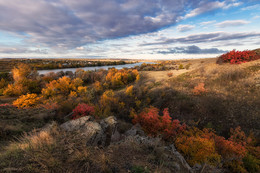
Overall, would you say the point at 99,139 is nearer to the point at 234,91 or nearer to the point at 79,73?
the point at 234,91

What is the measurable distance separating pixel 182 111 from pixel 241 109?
5.42 m

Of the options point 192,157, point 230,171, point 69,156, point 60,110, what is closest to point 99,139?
point 69,156

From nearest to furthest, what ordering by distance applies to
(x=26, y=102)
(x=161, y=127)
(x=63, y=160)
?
(x=63, y=160) < (x=161, y=127) < (x=26, y=102)

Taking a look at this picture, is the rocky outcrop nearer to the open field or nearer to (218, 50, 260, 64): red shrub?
the open field

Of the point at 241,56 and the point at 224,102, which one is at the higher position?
the point at 241,56

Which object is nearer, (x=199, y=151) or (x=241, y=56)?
(x=199, y=151)

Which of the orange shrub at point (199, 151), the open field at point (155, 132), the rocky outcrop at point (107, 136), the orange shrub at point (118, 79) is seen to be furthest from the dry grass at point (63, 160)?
the orange shrub at point (118, 79)

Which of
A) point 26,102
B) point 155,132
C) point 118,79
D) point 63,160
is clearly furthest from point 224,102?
point 118,79

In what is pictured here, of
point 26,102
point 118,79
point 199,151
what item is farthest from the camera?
point 118,79

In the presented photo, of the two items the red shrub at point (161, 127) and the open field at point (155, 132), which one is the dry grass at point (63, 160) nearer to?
the open field at point (155, 132)

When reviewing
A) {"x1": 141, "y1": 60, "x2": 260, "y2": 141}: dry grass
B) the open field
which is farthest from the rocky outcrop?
{"x1": 141, "y1": 60, "x2": 260, "y2": 141}: dry grass

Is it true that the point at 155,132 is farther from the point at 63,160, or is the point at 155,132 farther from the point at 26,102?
the point at 26,102

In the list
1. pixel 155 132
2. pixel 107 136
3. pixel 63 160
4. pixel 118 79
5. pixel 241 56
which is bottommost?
pixel 155 132

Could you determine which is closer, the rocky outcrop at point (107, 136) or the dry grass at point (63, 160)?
the dry grass at point (63, 160)
